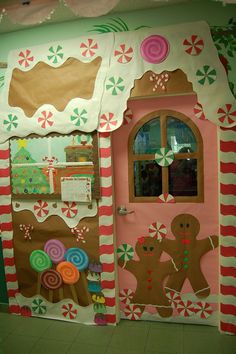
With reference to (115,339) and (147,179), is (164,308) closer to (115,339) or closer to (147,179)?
(115,339)

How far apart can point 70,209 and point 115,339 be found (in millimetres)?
1058

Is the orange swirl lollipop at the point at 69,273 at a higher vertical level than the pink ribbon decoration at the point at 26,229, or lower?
lower

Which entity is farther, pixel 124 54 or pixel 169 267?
pixel 169 267

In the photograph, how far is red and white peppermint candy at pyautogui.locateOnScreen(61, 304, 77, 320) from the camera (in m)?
2.42

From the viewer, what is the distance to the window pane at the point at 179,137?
2197mm

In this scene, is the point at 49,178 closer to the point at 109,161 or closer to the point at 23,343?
the point at 109,161

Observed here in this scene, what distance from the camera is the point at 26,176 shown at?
8.00 feet

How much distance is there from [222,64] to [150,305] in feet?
6.38

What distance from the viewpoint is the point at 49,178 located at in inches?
93.9

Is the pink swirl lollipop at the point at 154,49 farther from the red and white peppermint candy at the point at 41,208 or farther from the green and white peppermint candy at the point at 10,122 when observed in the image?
the red and white peppermint candy at the point at 41,208

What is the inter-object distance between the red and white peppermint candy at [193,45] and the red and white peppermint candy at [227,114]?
1.45 feet

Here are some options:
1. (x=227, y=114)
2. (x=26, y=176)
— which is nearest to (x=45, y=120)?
(x=26, y=176)

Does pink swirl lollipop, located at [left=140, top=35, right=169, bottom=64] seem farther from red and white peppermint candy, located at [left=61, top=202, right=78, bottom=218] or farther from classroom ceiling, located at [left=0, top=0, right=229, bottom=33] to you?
red and white peppermint candy, located at [left=61, top=202, right=78, bottom=218]

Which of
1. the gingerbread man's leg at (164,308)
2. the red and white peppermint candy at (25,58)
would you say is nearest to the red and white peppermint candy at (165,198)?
the gingerbread man's leg at (164,308)
